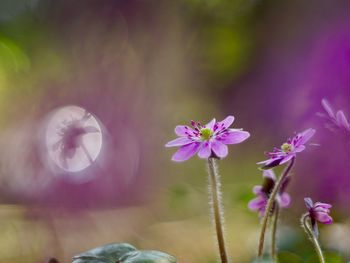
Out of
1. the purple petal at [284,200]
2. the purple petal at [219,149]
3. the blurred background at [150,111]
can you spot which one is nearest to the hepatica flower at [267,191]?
the purple petal at [284,200]

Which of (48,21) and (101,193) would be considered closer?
(101,193)

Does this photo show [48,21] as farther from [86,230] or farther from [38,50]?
[86,230]

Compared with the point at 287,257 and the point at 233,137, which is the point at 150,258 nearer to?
the point at 233,137

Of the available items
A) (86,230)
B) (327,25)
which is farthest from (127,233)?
(327,25)

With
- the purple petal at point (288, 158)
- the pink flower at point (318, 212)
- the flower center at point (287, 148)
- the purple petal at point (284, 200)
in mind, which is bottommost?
the pink flower at point (318, 212)

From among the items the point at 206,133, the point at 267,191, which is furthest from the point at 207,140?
the point at 267,191

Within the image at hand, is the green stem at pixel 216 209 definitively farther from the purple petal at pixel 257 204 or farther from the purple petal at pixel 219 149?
the purple petal at pixel 257 204
